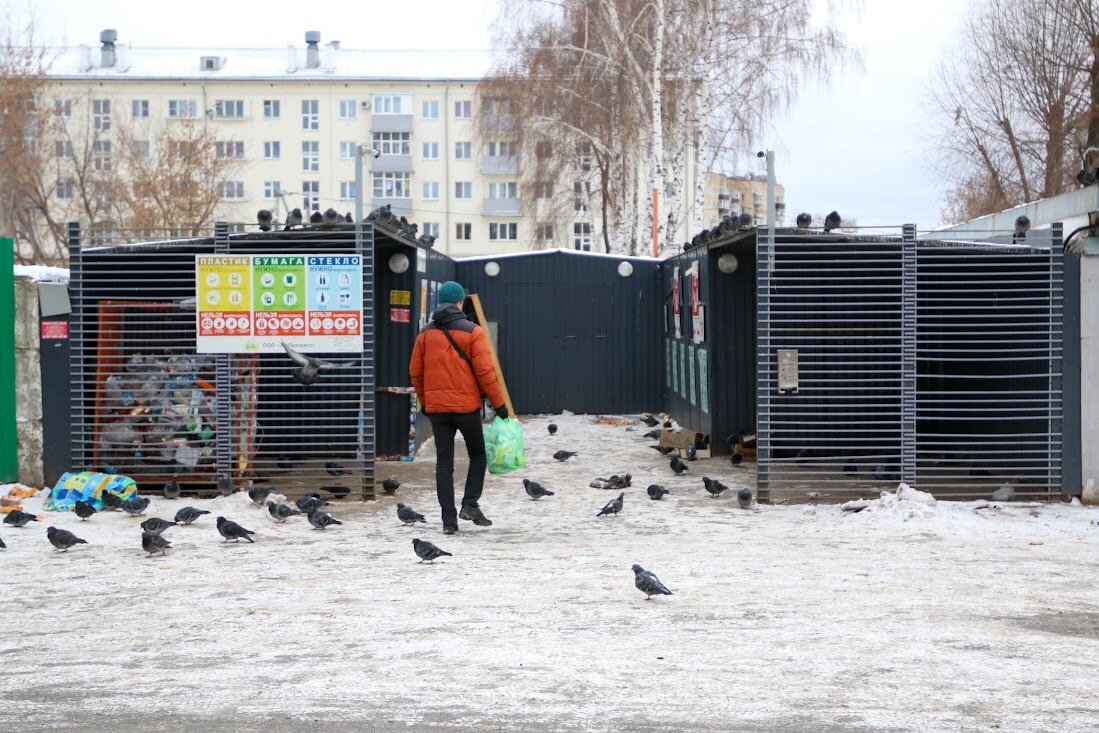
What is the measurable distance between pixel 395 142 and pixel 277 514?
59025 mm

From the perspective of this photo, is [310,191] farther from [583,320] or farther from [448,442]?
[448,442]

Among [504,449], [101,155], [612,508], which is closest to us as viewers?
Result: [612,508]

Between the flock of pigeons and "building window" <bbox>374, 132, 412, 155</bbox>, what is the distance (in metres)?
56.2

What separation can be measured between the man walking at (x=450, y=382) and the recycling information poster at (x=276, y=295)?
1.94 metres

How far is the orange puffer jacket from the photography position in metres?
10.3

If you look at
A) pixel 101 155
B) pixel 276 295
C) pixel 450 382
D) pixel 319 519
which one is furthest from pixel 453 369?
pixel 101 155

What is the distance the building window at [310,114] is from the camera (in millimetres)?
67125

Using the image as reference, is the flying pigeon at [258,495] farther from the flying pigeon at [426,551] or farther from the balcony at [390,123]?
the balcony at [390,123]

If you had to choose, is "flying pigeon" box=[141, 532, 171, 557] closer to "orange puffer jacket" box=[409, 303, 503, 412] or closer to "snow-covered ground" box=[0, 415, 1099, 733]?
"snow-covered ground" box=[0, 415, 1099, 733]

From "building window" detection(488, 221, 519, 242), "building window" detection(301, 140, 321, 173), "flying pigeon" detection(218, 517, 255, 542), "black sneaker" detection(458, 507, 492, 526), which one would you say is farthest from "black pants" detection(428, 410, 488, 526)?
"building window" detection(488, 221, 519, 242)

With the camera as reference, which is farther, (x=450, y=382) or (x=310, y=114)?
(x=310, y=114)

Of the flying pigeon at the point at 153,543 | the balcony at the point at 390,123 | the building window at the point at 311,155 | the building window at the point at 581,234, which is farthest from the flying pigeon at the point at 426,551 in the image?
the building window at the point at 311,155

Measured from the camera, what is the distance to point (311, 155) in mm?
67375

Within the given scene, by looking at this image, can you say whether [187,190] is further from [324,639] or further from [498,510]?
[324,639]
